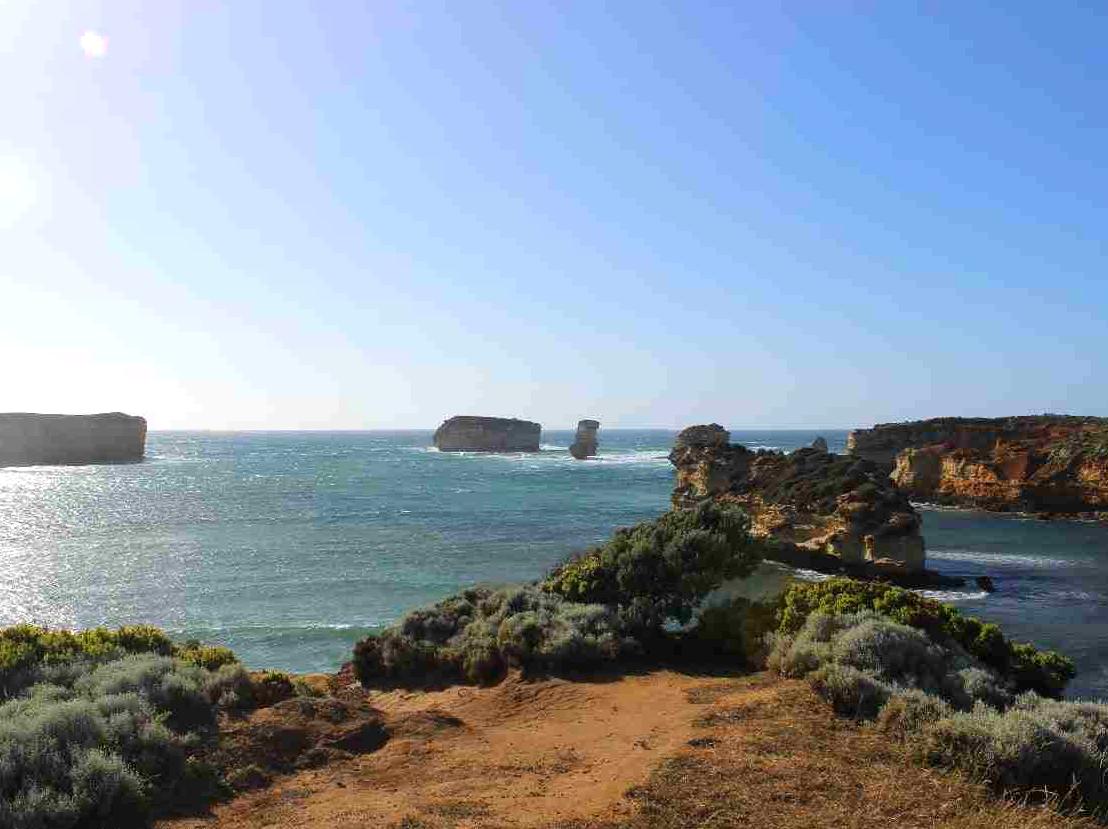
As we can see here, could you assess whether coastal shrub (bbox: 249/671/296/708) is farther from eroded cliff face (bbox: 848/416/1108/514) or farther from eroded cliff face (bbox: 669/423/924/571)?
eroded cliff face (bbox: 848/416/1108/514)

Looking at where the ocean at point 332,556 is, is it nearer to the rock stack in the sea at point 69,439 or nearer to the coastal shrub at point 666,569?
the coastal shrub at point 666,569

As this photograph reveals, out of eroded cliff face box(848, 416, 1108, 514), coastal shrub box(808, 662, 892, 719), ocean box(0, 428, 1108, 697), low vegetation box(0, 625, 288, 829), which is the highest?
eroded cliff face box(848, 416, 1108, 514)

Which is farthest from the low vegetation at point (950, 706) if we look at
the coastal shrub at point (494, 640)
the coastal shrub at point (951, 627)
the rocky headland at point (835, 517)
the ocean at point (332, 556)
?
the rocky headland at point (835, 517)

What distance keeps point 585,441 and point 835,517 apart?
9403 centimetres

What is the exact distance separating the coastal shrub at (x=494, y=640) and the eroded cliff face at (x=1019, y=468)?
2014 inches

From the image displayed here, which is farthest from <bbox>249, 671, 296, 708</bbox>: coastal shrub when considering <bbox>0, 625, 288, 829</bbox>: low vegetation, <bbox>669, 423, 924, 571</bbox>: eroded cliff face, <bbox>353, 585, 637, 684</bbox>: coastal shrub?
<bbox>669, 423, 924, 571</bbox>: eroded cliff face

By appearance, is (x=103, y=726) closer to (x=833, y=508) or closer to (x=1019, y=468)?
(x=833, y=508)

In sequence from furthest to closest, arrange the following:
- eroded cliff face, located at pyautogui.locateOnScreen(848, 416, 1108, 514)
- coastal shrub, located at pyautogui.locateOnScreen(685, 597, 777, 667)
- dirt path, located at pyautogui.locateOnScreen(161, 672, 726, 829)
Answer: eroded cliff face, located at pyautogui.locateOnScreen(848, 416, 1108, 514) → coastal shrub, located at pyautogui.locateOnScreen(685, 597, 777, 667) → dirt path, located at pyautogui.locateOnScreen(161, 672, 726, 829)

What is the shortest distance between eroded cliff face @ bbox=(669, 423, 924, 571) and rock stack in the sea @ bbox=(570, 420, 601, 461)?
Answer: 268 ft

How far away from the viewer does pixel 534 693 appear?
1103 centimetres

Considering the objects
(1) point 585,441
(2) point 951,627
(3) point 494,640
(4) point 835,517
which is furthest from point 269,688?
(1) point 585,441

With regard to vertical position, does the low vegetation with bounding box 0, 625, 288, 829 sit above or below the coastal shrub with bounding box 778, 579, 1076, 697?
below

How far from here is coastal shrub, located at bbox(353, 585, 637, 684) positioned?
479 inches

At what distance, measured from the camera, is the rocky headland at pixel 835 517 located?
98.5 feet
